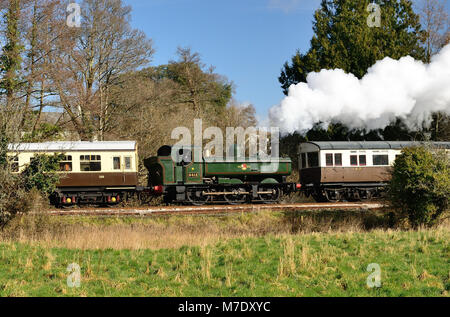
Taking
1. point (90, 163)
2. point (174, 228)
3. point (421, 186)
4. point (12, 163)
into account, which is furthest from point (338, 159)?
point (12, 163)

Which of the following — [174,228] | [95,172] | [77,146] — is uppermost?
[77,146]

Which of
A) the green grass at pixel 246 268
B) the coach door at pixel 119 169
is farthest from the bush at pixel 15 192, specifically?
the coach door at pixel 119 169

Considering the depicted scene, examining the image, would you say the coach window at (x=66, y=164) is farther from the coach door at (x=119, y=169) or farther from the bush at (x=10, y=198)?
the bush at (x=10, y=198)

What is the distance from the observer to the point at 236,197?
906 inches

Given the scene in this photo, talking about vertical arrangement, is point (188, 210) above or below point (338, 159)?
below

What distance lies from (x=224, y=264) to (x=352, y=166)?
15.1 m

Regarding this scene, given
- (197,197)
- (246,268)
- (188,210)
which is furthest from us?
(197,197)

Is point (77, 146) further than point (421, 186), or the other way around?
point (77, 146)

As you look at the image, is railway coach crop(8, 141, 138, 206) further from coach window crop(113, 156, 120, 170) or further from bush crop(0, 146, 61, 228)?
bush crop(0, 146, 61, 228)

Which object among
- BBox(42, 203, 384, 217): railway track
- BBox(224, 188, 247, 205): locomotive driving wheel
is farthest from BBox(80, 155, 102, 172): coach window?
BBox(224, 188, 247, 205): locomotive driving wheel

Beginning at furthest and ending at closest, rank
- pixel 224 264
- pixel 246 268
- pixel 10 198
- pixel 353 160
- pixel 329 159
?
pixel 353 160 < pixel 329 159 < pixel 10 198 < pixel 224 264 < pixel 246 268

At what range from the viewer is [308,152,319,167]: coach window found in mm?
23600

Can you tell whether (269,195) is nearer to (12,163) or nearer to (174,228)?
(174,228)
